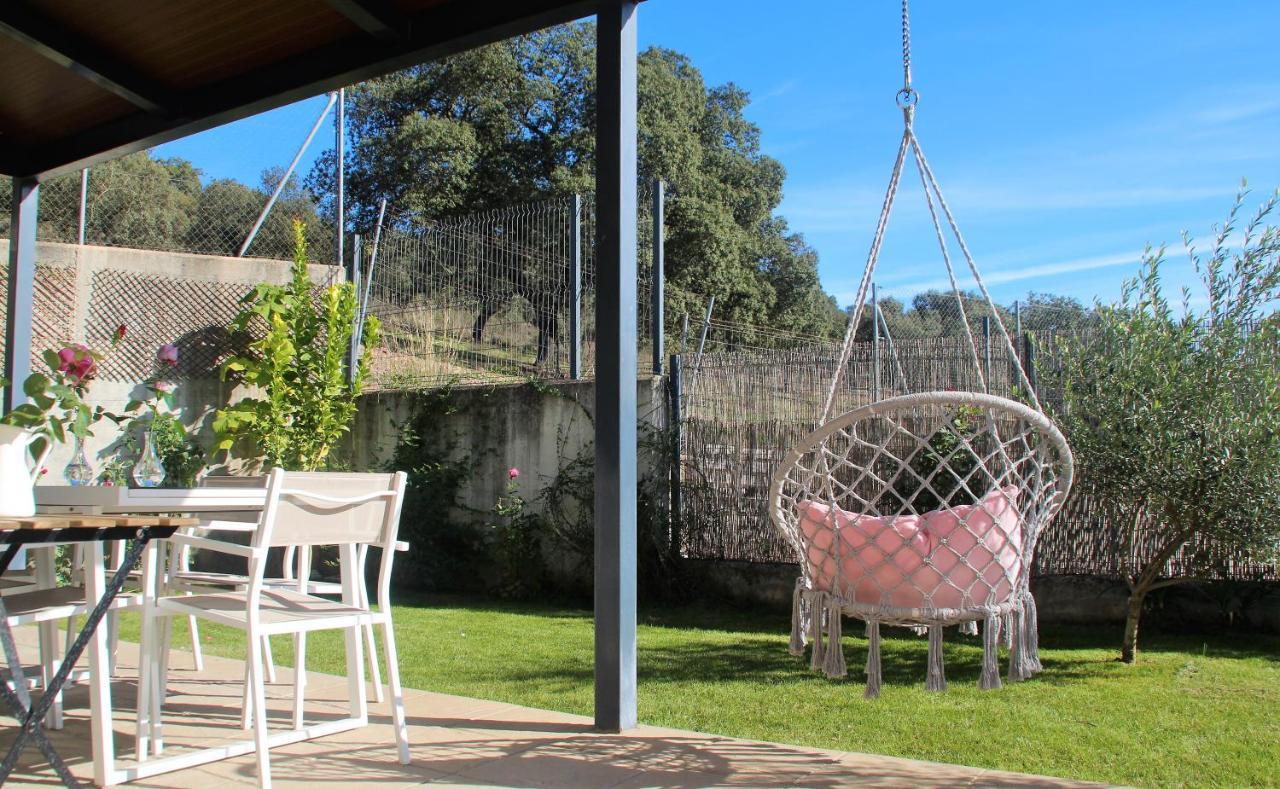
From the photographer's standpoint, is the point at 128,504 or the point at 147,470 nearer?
the point at 128,504

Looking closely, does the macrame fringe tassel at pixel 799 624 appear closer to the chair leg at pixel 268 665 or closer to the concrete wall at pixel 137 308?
the chair leg at pixel 268 665

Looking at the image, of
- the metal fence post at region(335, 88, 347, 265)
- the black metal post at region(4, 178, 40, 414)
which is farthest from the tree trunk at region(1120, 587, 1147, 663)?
the metal fence post at region(335, 88, 347, 265)

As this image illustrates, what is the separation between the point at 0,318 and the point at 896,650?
23.2 ft

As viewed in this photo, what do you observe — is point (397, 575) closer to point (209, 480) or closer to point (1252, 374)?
point (209, 480)

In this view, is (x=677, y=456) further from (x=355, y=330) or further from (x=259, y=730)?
(x=259, y=730)

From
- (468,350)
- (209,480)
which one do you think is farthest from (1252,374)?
(468,350)

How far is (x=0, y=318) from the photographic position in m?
7.87

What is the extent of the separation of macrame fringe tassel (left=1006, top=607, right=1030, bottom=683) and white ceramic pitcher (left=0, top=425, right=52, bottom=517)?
254 cm

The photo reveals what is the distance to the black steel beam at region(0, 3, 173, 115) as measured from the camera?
418cm

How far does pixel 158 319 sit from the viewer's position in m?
8.52

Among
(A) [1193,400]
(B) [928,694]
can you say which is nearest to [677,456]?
(B) [928,694]

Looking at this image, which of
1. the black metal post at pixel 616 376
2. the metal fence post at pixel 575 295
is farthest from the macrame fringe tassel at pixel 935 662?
the metal fence post at pixel 575 295

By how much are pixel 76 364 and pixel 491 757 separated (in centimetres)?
176

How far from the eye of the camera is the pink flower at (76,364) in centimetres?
313
